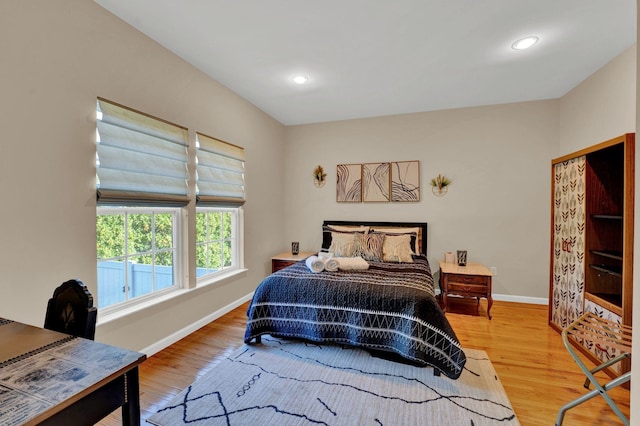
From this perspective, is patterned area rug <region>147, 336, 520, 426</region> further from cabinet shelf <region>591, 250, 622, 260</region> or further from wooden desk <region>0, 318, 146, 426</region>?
cabinet shelf <region>591, 250, 622, 260</region>

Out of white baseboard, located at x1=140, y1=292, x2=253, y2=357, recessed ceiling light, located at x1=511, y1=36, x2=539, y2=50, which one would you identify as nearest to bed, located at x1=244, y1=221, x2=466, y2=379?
white baseboard, located at x1=140, y1=292, x2=253, y2=357

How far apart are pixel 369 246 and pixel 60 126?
10.1ft

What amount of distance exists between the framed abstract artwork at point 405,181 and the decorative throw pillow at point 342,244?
0.92 m

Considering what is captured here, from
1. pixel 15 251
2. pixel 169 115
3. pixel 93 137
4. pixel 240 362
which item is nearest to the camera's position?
pixel 15 251

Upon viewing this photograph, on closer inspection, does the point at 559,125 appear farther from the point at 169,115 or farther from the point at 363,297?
the point at 169,115

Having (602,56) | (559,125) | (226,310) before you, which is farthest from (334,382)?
(559,125)

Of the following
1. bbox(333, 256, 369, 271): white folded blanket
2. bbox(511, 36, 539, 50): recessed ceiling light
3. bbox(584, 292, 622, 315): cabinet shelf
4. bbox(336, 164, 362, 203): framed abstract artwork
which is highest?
bbox(511, 36, 539, 50): recessed ceiling light

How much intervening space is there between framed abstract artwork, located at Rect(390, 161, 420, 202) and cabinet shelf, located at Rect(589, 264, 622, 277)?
204cm

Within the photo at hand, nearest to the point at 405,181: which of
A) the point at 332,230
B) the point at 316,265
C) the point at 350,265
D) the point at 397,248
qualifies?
the point at 397,248

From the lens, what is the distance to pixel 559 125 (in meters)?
3.66

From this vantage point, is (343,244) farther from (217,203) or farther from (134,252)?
(134,252)

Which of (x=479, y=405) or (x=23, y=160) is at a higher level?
(x=23, y=160)

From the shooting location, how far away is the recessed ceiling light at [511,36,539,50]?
7.88 feet

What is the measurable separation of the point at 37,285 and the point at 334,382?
1.99m
